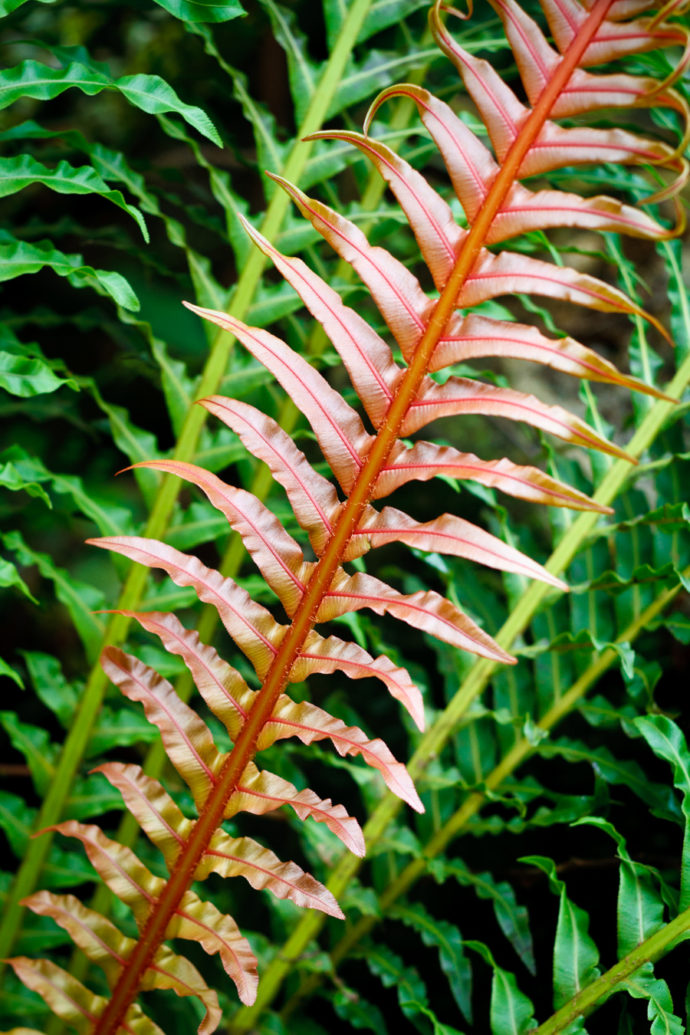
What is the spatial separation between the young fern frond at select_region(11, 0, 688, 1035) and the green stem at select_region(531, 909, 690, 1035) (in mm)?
233

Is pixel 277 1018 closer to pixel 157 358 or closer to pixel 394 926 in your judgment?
pixel 394 926

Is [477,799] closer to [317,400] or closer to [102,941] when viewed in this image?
[102,941]

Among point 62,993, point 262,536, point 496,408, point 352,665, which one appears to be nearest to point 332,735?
point 352,665

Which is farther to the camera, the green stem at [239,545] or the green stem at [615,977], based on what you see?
the green stem at [239,545]

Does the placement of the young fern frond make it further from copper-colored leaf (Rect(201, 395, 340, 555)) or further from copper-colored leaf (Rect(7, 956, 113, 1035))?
copper-colored leaf (Rect(7, 956, 113, 1035))

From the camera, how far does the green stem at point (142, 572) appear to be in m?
0.84

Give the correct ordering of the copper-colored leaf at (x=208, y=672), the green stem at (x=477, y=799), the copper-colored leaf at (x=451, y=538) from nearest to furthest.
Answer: the copper-colored leaf at (x=451, y=538), the copper-colored leaf at (x=208, y=672), the green stem at (x=477, y=799)

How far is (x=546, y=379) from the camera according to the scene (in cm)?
131

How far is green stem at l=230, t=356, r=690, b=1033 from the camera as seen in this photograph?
2.76ft

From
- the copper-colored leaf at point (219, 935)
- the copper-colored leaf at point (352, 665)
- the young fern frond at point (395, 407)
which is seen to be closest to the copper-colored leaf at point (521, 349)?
the young fern frond at point (395, 407)

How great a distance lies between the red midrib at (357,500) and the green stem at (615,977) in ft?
1.07

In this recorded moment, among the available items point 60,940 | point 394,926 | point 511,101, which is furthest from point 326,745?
point 511,101

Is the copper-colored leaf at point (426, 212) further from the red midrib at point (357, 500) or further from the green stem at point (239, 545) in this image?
the green stem at point (239, 545)

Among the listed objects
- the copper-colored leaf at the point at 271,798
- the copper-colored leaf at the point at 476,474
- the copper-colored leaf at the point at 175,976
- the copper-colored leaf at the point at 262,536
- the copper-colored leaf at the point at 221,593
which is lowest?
the copper-colored leaf at the point at 175,976
